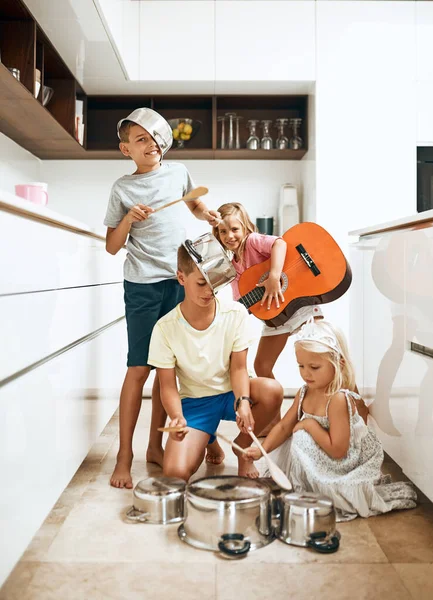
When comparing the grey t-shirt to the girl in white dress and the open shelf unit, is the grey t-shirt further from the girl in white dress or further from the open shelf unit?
the open shelf unit

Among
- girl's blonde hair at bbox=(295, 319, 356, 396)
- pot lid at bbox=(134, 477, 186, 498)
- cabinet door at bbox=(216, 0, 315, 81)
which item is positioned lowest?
pot lid at bbox=(134, 477, 186, 498)

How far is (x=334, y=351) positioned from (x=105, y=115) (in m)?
2.65

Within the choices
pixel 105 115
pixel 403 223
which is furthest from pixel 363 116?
pixel 403 223

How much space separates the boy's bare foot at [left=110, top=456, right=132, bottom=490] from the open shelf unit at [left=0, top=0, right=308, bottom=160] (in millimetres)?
1692

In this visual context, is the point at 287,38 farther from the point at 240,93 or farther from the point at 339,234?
the point at 339,234

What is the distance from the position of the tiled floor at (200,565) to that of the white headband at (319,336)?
510 millimetres

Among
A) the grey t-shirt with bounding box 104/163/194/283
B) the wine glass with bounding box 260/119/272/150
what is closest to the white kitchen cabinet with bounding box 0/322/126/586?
the grey t-shirt with bounding box 104/163/194/283

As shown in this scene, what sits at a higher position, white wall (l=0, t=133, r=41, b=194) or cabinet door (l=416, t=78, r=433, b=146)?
cabinet door (l=416, t=78, r=433, b=146)

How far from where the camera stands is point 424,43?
359cm

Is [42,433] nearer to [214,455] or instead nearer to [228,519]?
[228,519]

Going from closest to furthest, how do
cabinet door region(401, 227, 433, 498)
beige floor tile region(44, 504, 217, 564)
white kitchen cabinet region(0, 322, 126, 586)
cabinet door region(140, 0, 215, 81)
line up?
white kitchen cabinet region(0, 322, 126, 586) → beige floor tile region(44, 504, 217, 564) → cabinet door region(401, 227, 433, 498) → cabinet door region(140, 0, 215, 81)

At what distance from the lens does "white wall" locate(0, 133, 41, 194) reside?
11.0 feet

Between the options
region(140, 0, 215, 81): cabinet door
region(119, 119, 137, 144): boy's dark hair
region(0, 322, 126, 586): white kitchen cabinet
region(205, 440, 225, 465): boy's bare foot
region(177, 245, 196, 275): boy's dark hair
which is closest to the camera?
region(0, 322, 126, 586): white kitchen cabinet

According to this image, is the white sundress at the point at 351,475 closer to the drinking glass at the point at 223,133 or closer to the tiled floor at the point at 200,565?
the tiled floor at the point at 200,565
